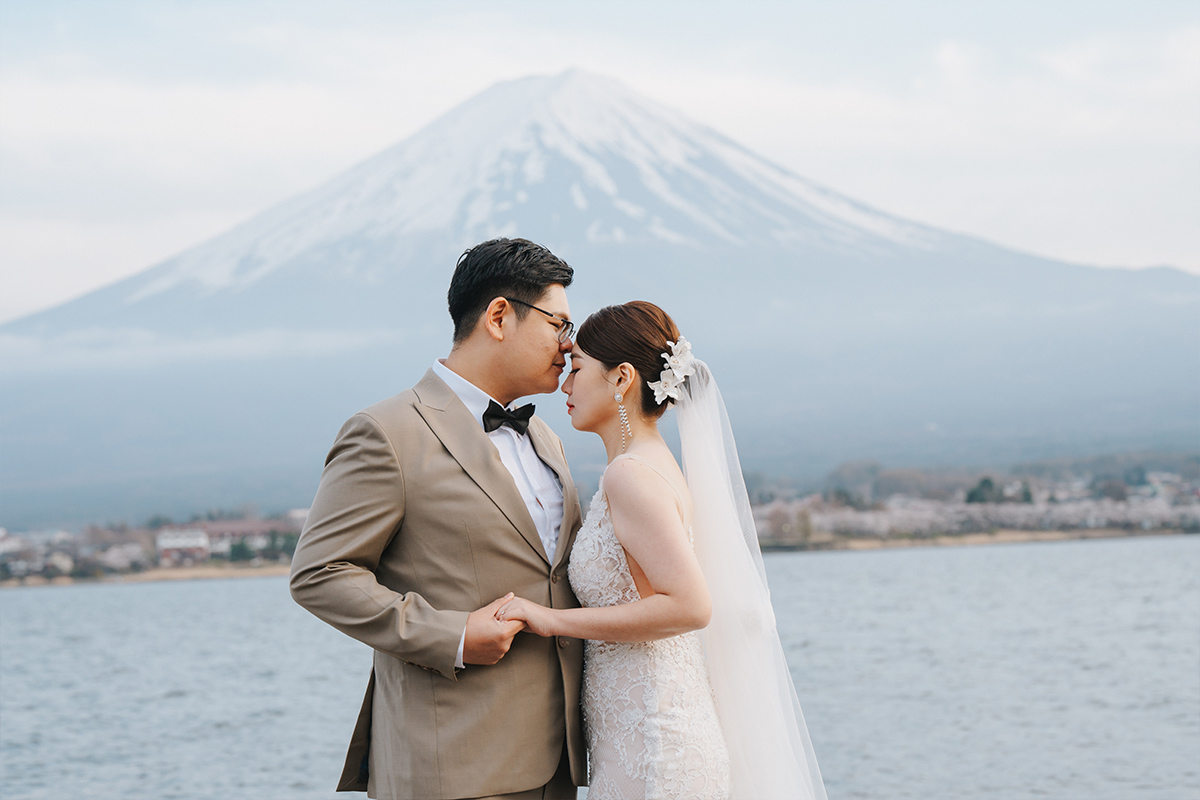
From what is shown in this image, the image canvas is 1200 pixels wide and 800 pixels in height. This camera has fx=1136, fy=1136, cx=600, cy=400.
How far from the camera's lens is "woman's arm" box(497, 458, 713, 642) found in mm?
2971

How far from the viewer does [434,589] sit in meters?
2.97

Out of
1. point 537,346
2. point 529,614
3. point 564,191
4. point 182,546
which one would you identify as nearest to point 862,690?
point 537,346

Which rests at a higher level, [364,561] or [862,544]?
[364,561]

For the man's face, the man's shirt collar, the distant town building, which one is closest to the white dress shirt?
the man's shirt collar

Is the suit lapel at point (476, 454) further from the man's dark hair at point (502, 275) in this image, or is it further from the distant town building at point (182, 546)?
the distant town building at point (182, 546)

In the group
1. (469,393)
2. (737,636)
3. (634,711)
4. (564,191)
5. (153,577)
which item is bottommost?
(153,577)

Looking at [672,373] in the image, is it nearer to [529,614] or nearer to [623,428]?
[623,428]

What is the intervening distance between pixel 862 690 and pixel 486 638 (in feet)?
83.8

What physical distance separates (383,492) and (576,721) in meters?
0.86

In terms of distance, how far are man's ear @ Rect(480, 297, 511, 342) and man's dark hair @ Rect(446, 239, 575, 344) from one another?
24 millimetres

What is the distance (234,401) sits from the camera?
15338 cm


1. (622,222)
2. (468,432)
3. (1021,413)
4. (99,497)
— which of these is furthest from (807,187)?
(468,432)

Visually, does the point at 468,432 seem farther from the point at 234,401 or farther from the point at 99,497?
the point at 234,401

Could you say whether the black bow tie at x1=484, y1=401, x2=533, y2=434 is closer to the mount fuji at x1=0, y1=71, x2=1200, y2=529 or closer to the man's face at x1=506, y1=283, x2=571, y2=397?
the man's face at x1=506, y1=283, x2=571, y2=397
